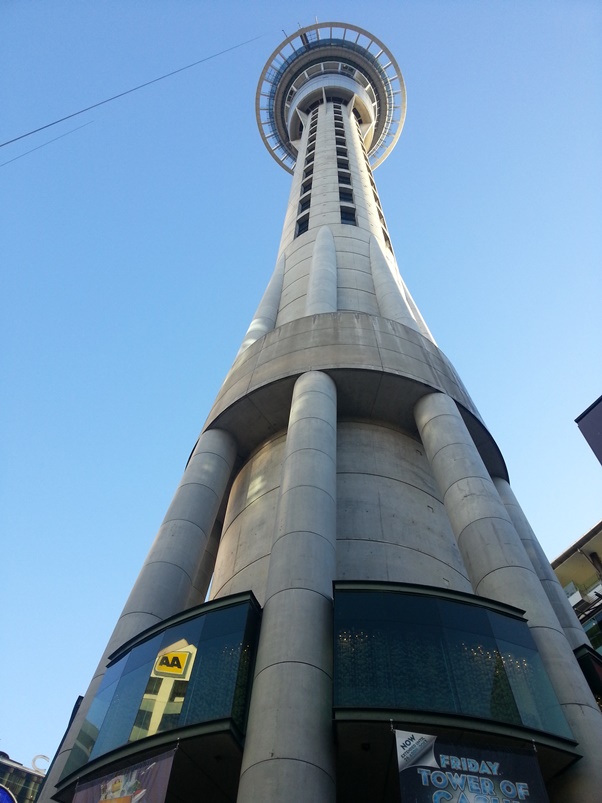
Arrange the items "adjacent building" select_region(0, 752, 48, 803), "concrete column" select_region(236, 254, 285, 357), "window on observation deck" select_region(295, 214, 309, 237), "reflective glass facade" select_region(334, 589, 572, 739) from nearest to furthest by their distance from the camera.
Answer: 1. "reflective glass facade" select_region(334, 589, 572, 739)
2. "concrete column" select_region(236, 254, 285, 357)
3. "window on observation deck" select_region(295, 214, 309, 237)
4. "adjacent building" select_region(0, 752, 48, 803)

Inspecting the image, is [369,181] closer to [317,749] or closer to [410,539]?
[410,539]

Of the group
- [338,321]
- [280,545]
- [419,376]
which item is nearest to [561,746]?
[280,545]

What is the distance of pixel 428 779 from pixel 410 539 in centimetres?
895

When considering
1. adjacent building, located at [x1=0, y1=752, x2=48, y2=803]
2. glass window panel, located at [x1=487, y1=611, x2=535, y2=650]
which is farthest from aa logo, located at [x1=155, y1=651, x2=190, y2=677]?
adjacent building, located at [x1=0, y1=752, x2=48, y2=803]

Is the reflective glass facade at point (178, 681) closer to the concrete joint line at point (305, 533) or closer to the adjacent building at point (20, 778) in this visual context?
the concrete joint line at point (305, 533)

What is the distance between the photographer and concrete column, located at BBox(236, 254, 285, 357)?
28.7 m

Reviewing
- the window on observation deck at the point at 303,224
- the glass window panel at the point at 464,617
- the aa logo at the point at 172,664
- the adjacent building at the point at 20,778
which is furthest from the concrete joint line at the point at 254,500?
the adjacent building at the point at 20,778

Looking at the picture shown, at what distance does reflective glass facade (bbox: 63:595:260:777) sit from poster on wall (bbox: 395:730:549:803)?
3483 millimetres

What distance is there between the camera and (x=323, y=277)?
3030 cm

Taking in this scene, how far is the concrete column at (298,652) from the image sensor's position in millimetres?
10703

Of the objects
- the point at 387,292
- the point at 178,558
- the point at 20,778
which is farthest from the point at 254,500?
the point at 20,778

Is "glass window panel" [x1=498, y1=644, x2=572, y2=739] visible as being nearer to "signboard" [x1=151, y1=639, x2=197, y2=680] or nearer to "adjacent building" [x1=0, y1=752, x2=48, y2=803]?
"signboard" [x1=151, y1=639, x2=197, y2=680]

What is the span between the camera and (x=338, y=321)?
81.2 feet

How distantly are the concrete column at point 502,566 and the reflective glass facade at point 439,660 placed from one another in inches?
21.7
